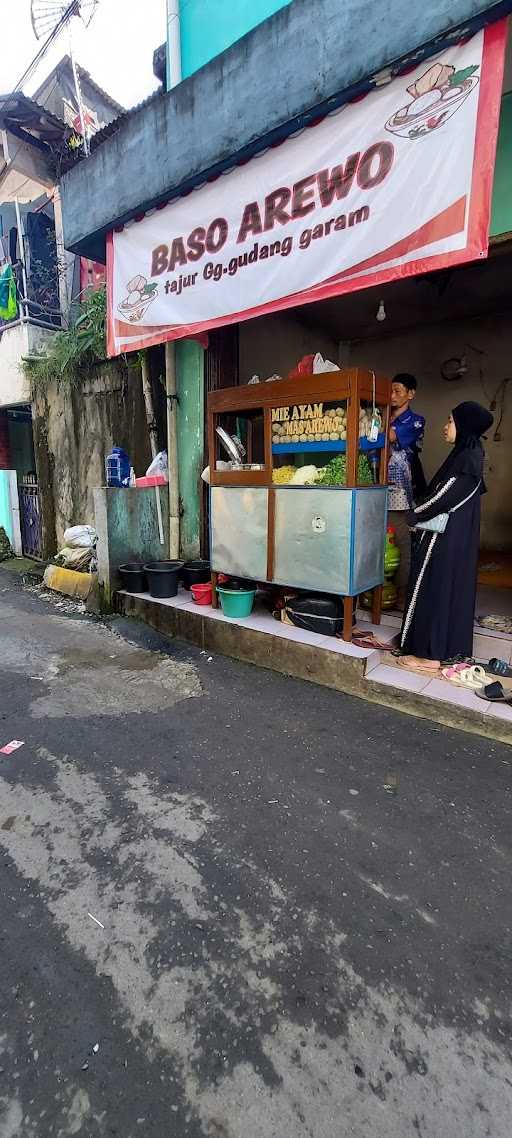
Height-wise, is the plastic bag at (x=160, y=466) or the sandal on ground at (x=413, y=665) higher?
the plastic bag at (x=160, y=466)

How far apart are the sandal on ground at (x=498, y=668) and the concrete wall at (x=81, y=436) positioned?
17.6 ft

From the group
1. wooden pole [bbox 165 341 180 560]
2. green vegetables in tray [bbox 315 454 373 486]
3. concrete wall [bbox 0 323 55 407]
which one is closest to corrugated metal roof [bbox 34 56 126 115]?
concrete wall [bbox 0 323 55 407]

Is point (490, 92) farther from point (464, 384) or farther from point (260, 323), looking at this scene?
point (464, 384)

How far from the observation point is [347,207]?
376 cm

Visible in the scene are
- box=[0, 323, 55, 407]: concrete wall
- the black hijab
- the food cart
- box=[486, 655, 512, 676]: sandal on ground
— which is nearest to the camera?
the black hijab

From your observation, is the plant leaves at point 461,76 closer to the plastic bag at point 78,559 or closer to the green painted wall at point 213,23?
the green painted wall at point 213,23

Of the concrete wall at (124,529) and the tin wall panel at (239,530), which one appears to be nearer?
the tin wall panel at (239,530)

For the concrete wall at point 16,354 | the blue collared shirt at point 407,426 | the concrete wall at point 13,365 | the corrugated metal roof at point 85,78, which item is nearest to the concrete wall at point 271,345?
the blue collared shirt at point 407,426

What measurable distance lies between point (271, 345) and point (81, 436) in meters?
3.56

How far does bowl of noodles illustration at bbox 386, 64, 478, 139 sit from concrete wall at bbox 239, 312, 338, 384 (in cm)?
359

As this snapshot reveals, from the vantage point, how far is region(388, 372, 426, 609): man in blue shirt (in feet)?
16.3

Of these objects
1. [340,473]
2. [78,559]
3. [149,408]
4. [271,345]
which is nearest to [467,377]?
[271,345]

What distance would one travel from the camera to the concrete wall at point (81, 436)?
7.41 m

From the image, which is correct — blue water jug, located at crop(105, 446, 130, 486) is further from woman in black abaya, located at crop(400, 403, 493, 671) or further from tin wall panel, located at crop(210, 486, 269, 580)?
woman in black abaya, located at crop(400, 403, 493, 671)
